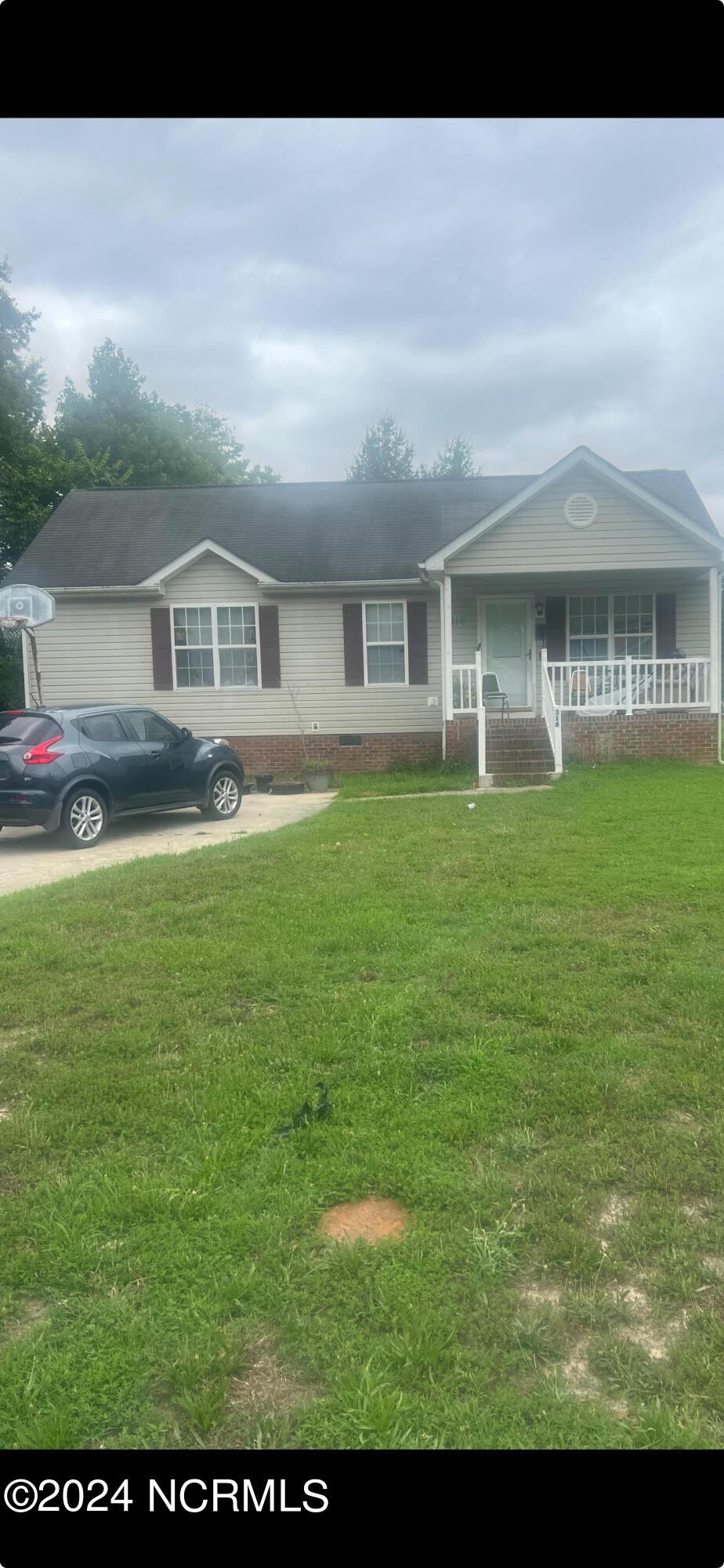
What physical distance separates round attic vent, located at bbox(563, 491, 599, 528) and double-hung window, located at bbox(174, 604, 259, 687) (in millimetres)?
5976

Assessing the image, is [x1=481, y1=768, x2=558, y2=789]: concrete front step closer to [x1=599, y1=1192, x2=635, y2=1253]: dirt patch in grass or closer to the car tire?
the car tire

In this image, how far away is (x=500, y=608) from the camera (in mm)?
17688

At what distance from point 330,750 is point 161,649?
12.1 ft

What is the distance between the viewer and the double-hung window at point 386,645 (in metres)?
17.7

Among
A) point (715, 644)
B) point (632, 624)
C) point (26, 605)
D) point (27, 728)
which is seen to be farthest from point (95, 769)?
point (632, 624)

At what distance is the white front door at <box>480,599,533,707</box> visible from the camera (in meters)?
17.7

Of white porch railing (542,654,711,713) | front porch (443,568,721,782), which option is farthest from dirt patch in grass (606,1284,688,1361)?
white porch railing (542,654,711,713)

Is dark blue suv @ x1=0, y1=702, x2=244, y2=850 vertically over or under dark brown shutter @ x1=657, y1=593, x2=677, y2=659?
under

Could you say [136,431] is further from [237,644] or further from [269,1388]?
[269,1388]

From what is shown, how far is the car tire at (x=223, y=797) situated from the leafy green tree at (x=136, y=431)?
1083 inches
